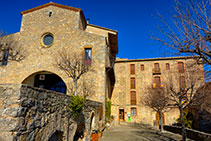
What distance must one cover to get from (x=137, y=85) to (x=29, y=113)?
2188 cm

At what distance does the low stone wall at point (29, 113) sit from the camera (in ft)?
10.3

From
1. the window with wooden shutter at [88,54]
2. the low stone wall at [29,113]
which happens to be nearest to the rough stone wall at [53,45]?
the window with wooden shutter at [88,54]

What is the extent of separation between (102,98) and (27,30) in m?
10.5

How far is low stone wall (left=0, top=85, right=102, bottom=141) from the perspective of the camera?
315 centimetres

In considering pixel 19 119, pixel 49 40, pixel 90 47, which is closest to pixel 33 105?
pixel 19 119

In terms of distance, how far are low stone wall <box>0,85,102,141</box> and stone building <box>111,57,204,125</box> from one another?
18.7 m

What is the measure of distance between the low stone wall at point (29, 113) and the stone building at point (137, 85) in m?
18.7

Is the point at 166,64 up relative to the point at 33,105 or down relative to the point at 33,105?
up

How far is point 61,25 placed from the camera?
15.8 meters

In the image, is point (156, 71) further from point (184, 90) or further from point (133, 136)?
point (133, 136)

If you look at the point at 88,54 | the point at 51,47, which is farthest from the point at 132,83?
the point at 51,47

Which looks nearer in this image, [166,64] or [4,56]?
[4,56]

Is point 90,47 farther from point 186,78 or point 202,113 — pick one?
point 202,113

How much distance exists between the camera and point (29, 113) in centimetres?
354
